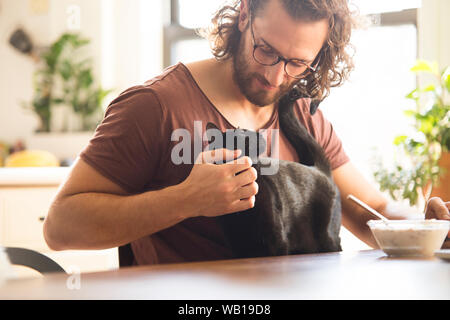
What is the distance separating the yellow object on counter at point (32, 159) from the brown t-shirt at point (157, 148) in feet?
6.48

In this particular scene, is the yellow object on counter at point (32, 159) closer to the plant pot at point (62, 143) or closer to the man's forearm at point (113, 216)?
the plant pot at point (62, 143)

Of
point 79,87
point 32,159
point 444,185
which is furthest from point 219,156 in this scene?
point 79,87

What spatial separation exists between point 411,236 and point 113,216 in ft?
1.79

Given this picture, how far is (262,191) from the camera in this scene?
1.08 meters

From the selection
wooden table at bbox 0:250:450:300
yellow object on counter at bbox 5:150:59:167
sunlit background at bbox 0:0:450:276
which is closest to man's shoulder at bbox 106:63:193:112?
wooden table at bbox 0:250:450:300

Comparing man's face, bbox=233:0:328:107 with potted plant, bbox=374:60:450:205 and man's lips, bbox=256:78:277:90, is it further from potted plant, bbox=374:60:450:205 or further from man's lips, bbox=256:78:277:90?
potted plant, bbox=374:60:450:205

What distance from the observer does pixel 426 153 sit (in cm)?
258

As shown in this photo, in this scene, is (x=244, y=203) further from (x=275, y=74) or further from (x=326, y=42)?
(x=326, y=42)

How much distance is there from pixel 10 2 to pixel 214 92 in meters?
2.67

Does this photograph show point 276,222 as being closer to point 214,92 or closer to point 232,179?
point 232,179

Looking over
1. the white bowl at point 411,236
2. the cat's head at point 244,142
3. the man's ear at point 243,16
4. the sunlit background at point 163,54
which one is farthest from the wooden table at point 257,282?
the sunlit background at point 163,54

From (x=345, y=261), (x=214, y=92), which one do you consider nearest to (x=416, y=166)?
(x=214, y=92)

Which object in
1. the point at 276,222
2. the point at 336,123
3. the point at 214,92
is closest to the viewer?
the point at 276,222

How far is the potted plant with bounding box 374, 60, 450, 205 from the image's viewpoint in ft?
8.11
